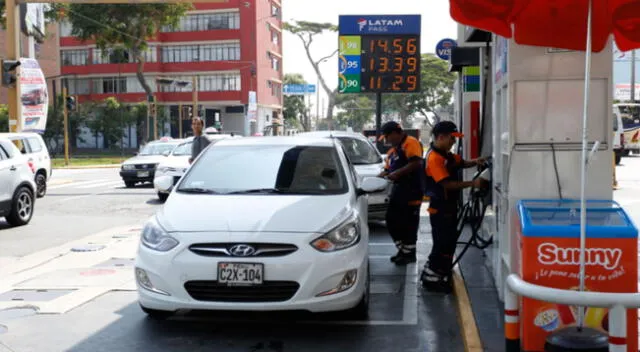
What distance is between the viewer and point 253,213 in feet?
20.1

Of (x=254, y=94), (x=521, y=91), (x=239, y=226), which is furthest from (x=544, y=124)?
(x=254, y=94)


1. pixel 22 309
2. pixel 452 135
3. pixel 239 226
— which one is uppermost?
→ pixel 452 135

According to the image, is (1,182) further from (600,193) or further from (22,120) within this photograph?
(22,120)

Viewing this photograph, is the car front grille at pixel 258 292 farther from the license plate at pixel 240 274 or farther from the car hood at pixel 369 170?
the car hood at pixel 369 170

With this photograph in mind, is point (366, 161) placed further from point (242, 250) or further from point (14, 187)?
point (242, 250)

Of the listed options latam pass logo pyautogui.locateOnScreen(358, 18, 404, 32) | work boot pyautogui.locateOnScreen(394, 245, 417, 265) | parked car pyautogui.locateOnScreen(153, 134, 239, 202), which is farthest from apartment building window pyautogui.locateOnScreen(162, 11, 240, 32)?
work boot pyautogui.locateOnScreen(394, 245, 417, 265)

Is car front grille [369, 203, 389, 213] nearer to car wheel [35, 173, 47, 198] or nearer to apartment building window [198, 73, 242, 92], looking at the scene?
car wheel [35, 173, 47, 198]

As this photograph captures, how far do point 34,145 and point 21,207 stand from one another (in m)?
5.59

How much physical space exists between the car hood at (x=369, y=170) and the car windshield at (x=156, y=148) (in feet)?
41.7

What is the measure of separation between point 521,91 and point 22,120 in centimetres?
2169

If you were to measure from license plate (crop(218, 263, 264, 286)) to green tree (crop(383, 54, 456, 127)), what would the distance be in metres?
51.5

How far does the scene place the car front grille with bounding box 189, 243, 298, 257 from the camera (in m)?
5.71

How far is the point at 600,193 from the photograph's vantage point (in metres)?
5.66

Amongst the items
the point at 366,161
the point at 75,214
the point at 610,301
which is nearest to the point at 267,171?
the point at 610,301
